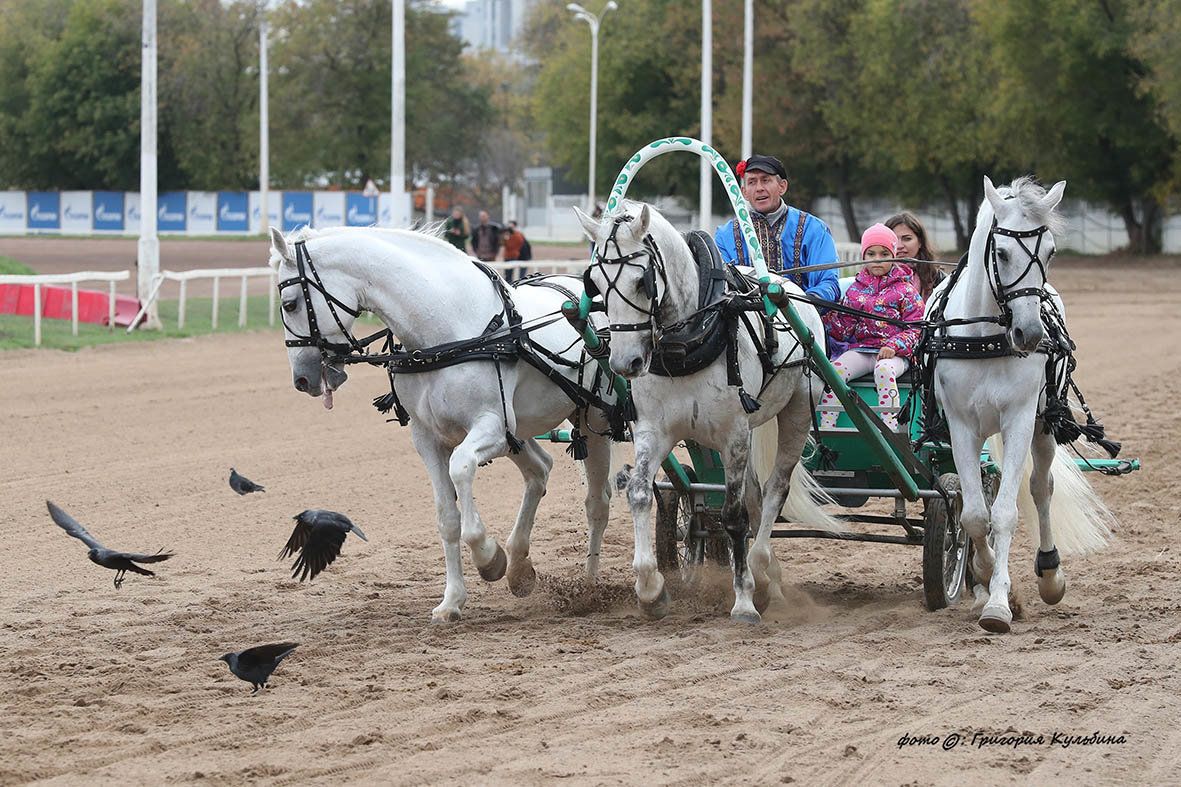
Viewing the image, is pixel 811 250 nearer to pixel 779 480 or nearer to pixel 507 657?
pixel 779 480

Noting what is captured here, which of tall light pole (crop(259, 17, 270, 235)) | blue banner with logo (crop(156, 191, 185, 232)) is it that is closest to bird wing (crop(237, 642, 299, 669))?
tall light pole (crop(259, 17, 270, 235))

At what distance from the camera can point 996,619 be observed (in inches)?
235

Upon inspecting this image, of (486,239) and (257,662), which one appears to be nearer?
(257,662)

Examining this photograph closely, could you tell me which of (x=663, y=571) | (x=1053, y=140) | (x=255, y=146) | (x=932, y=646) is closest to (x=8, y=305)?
(x=663, y=571)

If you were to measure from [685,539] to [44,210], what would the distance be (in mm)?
52094

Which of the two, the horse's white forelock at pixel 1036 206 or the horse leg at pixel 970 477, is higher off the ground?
the horse's white forelock at pixel 1036 206

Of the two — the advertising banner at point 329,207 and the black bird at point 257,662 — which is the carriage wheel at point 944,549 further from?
the advertising banner at point 329,207

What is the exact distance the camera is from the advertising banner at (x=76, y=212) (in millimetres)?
53719

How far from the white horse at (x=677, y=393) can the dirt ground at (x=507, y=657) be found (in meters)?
0.33

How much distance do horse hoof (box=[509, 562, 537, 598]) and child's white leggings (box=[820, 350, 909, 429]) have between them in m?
1.55

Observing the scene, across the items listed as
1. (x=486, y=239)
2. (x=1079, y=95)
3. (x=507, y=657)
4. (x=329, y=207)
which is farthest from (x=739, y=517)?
(x=329, y=207)

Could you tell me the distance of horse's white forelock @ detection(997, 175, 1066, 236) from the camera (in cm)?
574

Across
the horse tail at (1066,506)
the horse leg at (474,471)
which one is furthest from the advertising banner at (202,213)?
the horse leg at (474,471)

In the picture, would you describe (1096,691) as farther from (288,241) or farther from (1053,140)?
(1053,140)
